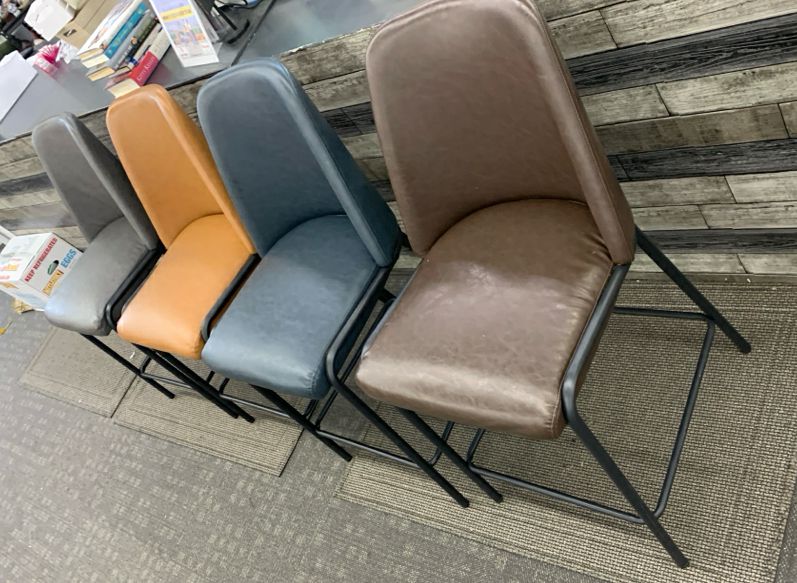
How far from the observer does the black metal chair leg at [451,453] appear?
1.39 metres

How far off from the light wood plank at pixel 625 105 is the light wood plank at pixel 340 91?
516mm

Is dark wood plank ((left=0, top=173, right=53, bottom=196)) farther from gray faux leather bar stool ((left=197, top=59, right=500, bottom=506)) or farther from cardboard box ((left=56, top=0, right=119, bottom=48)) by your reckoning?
gray faux leather bar stool ((left=197, top=59, right=500, bottom=506))

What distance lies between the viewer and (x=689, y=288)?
1377mm

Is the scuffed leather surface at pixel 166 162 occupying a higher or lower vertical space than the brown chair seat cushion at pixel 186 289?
higher

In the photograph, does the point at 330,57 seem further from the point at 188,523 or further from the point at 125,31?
the point at 188,523

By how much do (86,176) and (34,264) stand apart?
940 millimetres

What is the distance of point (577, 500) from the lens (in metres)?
1.39

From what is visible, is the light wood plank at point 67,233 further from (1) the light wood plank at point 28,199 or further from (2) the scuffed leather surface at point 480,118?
(2) the scuffed leather surface at point 480,118

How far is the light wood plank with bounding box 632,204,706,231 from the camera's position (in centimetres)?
156

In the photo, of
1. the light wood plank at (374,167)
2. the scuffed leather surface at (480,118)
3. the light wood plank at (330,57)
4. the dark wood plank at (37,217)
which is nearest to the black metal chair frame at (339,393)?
the scuffed leather surface at (480,118)

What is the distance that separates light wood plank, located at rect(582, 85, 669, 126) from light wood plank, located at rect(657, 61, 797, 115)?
2cm

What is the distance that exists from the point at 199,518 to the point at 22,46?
2036 millimetres

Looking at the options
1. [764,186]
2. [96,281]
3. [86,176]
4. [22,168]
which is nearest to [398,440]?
[764,186]

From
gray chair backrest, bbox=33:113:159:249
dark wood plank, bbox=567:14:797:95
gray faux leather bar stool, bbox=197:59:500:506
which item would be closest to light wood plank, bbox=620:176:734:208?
dark wood plank, bbox=567:14:797:95
